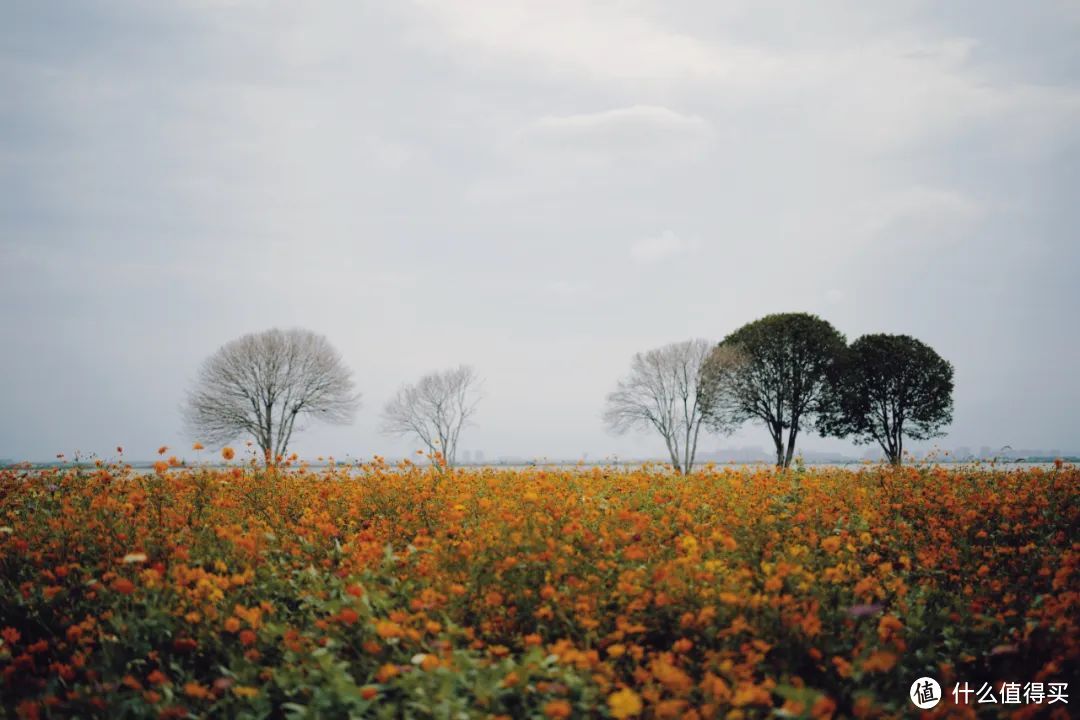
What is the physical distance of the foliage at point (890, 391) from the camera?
1646 inches

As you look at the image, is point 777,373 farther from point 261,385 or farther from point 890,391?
point 261,385

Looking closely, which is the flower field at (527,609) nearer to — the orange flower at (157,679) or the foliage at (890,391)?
the orange flower at (157,679)

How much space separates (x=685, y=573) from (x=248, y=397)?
140 feet

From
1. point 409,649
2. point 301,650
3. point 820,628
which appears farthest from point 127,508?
point 820,628

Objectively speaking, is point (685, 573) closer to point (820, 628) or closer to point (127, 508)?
point (820, 628)

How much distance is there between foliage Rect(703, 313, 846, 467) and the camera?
40.8 meters

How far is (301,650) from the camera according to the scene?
480 centimetres

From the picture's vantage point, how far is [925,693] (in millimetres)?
4801

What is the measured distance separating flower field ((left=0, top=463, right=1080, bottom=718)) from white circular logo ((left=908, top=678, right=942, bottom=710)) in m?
0.08

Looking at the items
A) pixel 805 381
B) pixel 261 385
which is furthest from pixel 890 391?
pixel 261 385

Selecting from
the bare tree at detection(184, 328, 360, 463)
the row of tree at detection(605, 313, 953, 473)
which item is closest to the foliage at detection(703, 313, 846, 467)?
the row of tree at detection(605, 313, 953, 473)

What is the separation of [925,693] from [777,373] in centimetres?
3816

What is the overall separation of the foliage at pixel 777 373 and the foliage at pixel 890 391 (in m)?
1.40

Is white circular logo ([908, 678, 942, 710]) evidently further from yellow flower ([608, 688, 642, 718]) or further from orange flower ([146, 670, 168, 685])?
orange flower ([146, 670, 168, 685])
